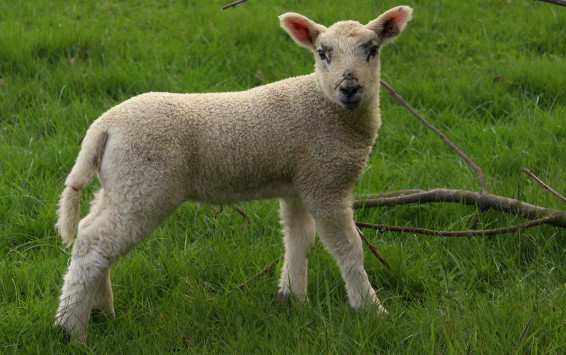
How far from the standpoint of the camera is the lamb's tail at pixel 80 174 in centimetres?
335

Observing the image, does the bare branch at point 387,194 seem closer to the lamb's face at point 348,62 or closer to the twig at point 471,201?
the twig at point 471,201

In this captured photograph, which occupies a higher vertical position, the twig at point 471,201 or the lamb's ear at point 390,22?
the lamb's ear at point 390,22

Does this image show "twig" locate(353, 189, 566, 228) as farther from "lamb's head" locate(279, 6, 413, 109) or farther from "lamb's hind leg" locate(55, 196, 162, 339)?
"lamb's hind leg" locate(55, 196, 162, 339)

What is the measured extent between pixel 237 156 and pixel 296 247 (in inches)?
26.8

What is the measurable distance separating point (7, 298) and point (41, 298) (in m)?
0.17

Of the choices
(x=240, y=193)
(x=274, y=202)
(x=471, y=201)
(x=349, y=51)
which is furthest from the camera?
(x=274, y=202)

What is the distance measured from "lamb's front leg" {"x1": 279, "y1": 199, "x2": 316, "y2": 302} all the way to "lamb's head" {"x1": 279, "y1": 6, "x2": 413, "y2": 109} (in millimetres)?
700

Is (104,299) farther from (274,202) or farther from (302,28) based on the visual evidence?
(302,28)

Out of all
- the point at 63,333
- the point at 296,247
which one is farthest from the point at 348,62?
the point at 63,333

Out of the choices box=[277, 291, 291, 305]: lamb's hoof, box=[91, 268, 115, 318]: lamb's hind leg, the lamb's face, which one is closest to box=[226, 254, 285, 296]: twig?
box=[277, 291, 291, 305]: lamb's hoof

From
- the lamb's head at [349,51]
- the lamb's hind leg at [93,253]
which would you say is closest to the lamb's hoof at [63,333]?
the lamb's hind leg at [93,253]

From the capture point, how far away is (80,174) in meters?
3.34

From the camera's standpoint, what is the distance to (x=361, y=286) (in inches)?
143

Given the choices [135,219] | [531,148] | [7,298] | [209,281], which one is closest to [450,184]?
[531,148]
